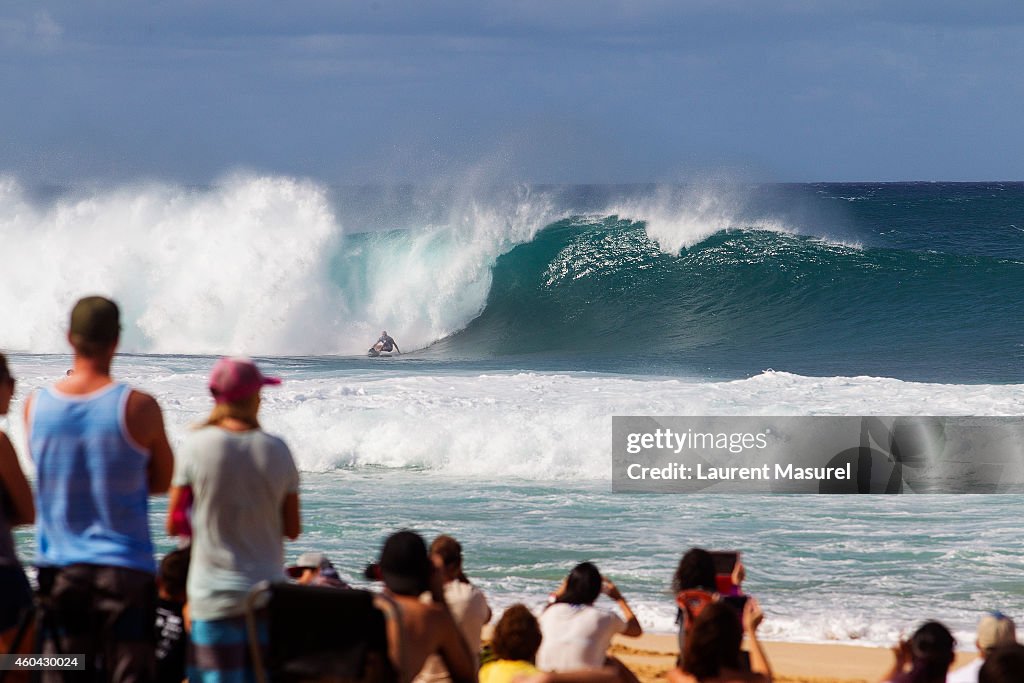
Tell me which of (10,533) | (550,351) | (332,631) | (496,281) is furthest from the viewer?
(496,281)

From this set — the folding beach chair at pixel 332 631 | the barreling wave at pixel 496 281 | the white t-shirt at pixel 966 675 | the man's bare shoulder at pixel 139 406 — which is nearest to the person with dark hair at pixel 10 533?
the man's bare shoulder at pixel 139 406

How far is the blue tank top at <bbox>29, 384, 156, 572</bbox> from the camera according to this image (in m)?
2.94

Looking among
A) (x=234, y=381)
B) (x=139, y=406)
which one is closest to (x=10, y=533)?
(x=139, y=406)

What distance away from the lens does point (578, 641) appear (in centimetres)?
417

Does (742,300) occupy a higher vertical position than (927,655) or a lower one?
higher

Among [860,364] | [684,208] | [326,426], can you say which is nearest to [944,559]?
[326,426]

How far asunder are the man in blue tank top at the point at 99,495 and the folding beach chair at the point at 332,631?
414 mm

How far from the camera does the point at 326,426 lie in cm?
1213

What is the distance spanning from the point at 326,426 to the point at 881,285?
15381mm

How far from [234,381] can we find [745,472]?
8524 mm

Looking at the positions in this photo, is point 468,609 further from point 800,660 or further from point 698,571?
point 800,660

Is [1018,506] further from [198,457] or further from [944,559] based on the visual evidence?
[198,457]

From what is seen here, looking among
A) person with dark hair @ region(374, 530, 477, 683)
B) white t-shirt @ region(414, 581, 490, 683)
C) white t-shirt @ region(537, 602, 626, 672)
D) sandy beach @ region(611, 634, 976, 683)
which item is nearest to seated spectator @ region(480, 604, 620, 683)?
white t-shirt @ region(414, 581, 490, 683)

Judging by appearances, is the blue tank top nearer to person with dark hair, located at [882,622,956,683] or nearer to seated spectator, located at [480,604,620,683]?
seated spectator, located at [480,604,620,683]
